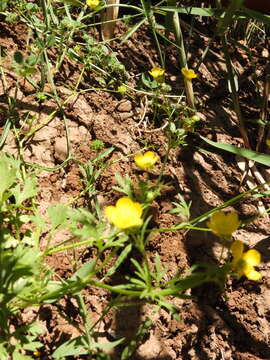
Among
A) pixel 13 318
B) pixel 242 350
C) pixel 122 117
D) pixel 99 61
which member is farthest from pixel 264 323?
pixel 99 61

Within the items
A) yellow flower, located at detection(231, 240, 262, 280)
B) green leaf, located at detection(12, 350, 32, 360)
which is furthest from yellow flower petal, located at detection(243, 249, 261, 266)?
green leaf, located at detection(12, 350, 32, 360)

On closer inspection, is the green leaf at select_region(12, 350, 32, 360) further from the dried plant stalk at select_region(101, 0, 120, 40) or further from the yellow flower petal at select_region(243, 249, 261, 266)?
the dried plant stalk at select_region(101, 0, 120, 40)

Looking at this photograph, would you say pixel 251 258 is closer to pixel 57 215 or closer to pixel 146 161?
pixel 146 161

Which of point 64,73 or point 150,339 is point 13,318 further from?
point 64,73

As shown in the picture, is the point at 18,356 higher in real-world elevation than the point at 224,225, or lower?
lower

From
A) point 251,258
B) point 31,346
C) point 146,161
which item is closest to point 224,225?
point 251,258

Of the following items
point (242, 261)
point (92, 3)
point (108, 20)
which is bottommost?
point (242, 261)

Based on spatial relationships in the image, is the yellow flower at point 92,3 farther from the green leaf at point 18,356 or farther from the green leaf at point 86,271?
the green leaf at point 18,356
